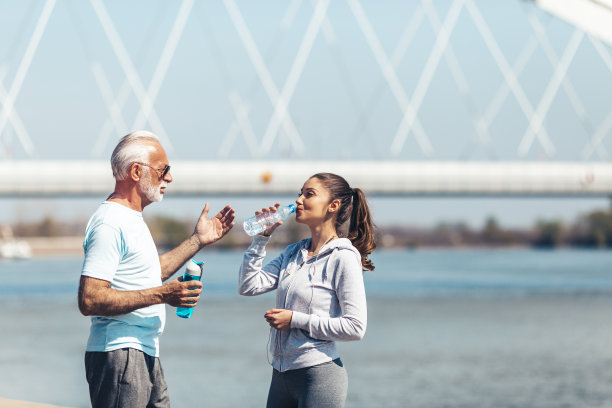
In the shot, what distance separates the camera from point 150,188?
3785mm

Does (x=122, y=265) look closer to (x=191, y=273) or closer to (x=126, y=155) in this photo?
(x=191, y=273)

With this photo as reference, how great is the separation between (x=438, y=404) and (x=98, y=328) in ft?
29.2

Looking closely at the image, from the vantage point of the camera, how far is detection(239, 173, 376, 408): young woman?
3.64 meters

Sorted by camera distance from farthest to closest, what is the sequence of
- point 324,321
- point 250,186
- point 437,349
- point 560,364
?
point 250,186 < point 437,349 < point 560,364 < point 324,321

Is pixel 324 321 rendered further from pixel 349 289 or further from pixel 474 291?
pixel 474 291

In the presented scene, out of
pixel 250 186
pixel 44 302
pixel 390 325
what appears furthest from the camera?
pixel 250 186

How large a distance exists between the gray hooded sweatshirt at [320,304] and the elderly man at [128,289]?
0.37 meters

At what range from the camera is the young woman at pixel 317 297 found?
364cm

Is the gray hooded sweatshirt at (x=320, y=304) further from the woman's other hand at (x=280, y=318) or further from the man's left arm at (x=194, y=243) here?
the man's left arm at (x=194, y=243)

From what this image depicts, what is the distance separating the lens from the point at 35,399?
12031 millimetres

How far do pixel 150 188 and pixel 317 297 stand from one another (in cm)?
75

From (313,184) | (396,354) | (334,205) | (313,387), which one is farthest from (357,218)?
(396,354)

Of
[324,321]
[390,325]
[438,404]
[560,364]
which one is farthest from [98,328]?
[390,325]

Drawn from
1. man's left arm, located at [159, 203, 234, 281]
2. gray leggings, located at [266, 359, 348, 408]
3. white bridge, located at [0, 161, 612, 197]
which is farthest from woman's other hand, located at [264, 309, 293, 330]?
white bridge, located at [0, 161, 612, 197]
